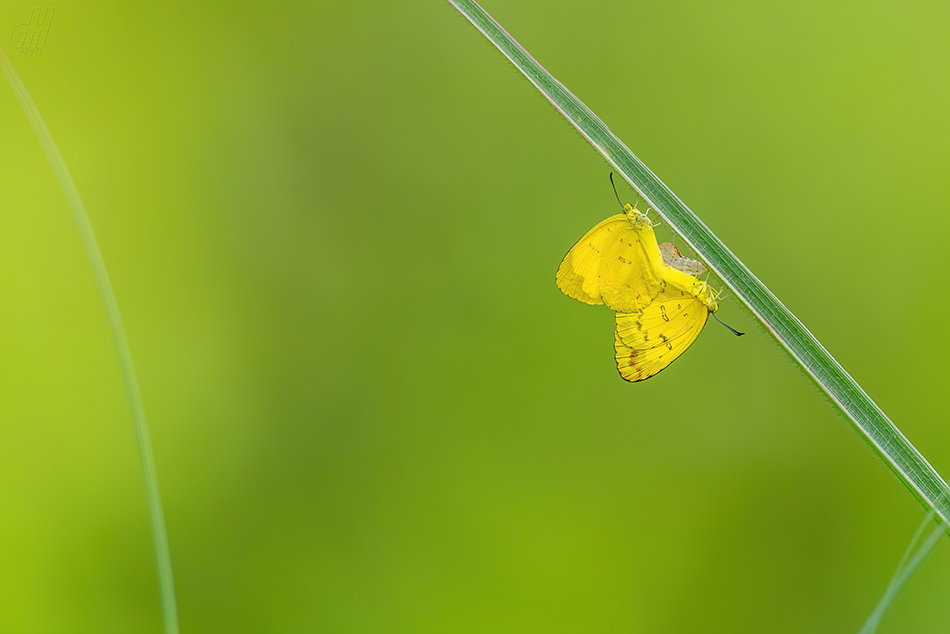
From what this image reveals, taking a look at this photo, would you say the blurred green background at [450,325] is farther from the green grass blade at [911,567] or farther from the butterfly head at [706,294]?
the green grass blade at [911,567]

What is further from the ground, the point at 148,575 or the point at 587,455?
the point at 148,575

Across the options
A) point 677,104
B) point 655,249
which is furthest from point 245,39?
point 655,249

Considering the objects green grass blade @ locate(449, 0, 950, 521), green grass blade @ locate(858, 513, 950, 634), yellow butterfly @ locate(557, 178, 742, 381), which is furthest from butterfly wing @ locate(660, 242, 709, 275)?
green grass blade @ locate(858, 513, 950, 634)

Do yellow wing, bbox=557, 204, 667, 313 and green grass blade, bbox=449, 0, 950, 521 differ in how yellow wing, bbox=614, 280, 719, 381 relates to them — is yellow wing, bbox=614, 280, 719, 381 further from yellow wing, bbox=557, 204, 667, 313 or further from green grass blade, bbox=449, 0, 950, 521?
green grass blade, bbox=449, 0, 950, 521

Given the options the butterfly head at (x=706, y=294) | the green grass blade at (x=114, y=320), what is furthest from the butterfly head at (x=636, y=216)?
the green grass blade at (x=114, y=320)

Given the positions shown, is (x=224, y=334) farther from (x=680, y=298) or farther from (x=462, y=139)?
(x=680, y=298)

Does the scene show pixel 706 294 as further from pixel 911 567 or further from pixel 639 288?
pixel 911 567
